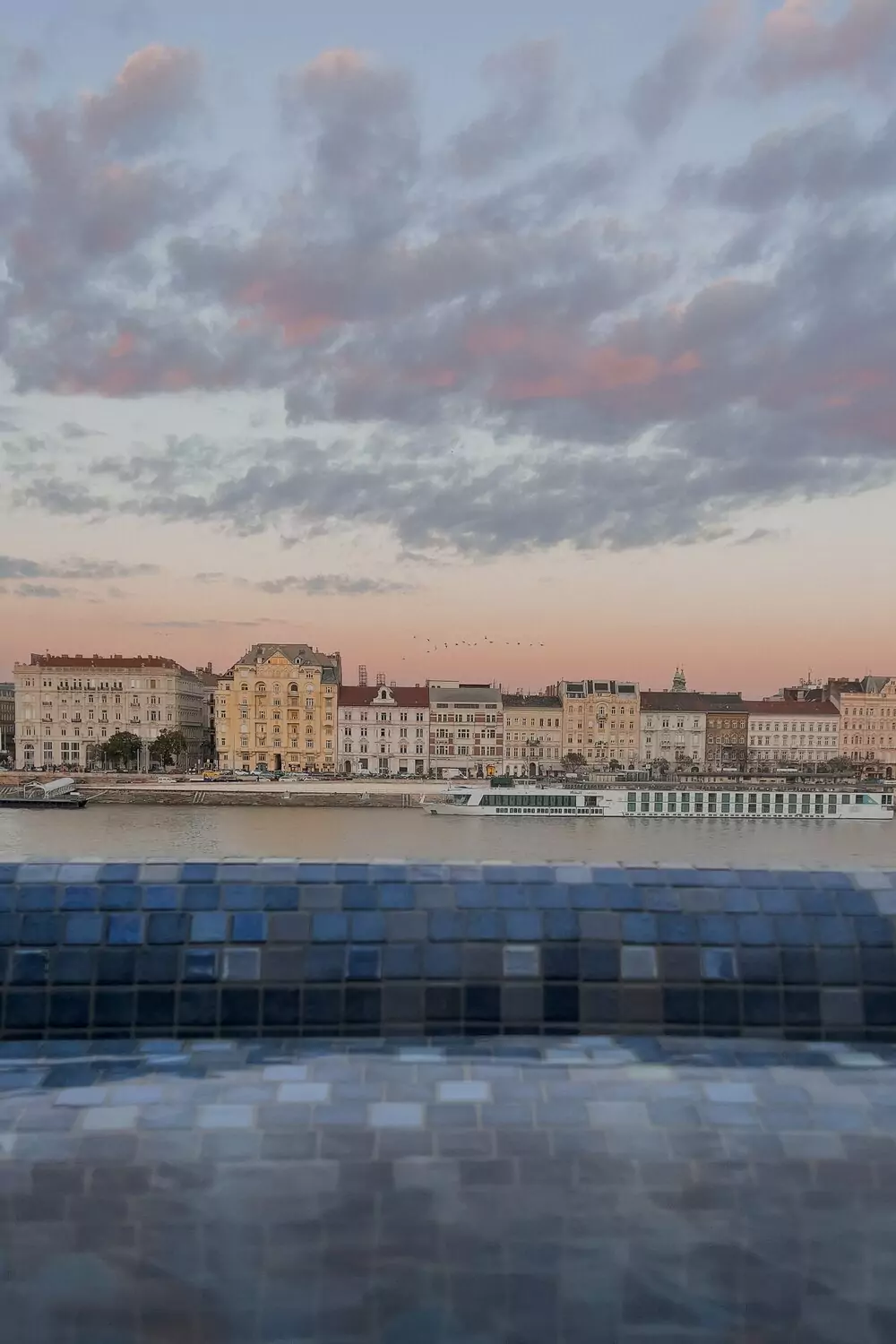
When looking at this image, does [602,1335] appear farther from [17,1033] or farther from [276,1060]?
[17,1033]

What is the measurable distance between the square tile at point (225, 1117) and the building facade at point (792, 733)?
6615cm

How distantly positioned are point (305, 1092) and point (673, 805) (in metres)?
38.1

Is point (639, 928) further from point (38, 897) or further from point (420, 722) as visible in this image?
point (420, 722)

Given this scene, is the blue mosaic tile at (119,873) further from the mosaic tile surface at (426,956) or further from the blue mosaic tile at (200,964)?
the blue mosaic tile at (200,964)

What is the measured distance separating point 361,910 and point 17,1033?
103 cm

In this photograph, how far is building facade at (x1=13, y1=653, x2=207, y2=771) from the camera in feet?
208

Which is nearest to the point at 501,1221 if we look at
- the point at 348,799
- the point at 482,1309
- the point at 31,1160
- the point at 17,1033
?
the point at 482,1309

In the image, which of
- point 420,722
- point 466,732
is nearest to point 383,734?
point 420,722

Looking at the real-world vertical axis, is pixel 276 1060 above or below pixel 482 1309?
above

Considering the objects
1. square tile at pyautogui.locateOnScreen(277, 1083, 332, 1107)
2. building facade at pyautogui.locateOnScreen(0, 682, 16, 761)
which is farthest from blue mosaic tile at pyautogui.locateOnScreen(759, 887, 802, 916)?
building facade at pyautogui.locateOnScreen(0, 682, 16, 761)

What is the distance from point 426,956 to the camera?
10.4ft

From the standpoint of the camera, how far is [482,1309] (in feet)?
7.72

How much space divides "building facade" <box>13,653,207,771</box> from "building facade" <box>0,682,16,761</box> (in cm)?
810

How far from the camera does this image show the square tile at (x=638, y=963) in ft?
10.3
